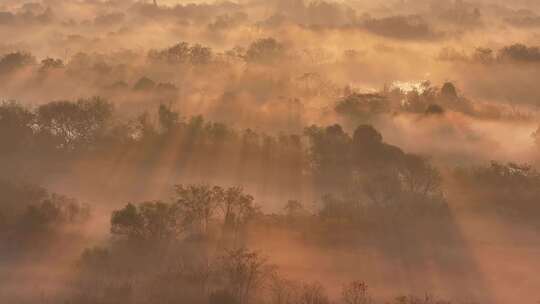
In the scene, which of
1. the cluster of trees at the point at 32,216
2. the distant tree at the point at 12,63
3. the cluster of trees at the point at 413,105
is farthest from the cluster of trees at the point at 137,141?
the distant tree at the point at 12,63

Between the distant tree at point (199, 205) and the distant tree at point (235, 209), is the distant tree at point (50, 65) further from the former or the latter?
the distant tree at point (235, 209)

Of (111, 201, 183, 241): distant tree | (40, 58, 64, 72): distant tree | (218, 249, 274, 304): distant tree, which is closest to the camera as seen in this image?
(218, 249, 274, 304): distant tree

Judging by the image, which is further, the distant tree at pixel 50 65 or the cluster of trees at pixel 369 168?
the distant tree at pixel 50 65

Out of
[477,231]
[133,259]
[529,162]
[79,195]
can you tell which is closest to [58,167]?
[79,195]

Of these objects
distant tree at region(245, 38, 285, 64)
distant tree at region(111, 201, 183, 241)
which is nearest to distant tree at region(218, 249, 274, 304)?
distant tree at region(111, 201, 183, 241)

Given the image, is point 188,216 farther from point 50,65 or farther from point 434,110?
point 50,65

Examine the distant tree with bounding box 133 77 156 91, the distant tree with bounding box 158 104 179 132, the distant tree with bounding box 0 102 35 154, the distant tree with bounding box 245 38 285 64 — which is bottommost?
the distant tree with bounding box 0 102 35 154

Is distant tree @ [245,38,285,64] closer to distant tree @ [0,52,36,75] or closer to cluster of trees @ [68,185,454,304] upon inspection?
distant tree @ [0,52,36,75]

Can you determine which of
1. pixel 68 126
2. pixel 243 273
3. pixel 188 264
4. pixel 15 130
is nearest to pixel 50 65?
pixel 15 130

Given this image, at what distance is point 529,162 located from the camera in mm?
100250

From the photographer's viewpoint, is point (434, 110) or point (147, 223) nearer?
point (147, 223)

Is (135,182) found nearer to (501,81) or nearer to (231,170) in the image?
(231,170)

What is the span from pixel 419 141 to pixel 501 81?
8242cm

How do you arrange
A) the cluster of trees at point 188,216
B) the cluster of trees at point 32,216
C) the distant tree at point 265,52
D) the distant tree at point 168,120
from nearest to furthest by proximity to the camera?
the cluster of trees at point 188,216 → the cluster of trees at point 32,216 → the distant tree at point 168,120 → the distant tree at point 265,52
